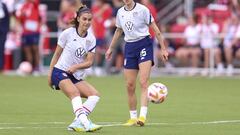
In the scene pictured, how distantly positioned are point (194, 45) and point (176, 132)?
58.7 feet

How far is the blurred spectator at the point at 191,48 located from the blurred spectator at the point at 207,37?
8.4 inches

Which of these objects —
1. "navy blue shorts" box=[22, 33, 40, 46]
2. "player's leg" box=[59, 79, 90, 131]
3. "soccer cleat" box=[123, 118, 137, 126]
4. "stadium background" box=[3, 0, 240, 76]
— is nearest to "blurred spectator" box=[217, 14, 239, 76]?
"stadium background" box=[3, 0, 240, 76]

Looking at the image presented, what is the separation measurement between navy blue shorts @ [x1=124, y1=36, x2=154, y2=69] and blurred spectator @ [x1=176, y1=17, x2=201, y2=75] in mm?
15717

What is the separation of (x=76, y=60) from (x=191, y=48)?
17.5 meters

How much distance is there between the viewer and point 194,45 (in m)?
30.8

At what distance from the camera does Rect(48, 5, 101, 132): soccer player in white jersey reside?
1340 cm

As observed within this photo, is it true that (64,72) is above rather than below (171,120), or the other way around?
above

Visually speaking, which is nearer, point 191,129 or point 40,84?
point 191,129

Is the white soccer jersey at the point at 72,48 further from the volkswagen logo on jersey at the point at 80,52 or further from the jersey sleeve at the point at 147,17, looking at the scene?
the jersey sleeve at the point at 147,17

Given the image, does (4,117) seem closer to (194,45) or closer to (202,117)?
(202,117)

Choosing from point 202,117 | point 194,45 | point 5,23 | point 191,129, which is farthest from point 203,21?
point 191,129

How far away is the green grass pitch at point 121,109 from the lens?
1354 cm

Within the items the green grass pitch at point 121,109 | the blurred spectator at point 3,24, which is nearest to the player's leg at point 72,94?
the green grass pitch at point 121,109

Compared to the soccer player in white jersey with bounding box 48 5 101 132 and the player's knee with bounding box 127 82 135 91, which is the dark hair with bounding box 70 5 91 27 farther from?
the player's knee with bounding box 127 82 135 91
